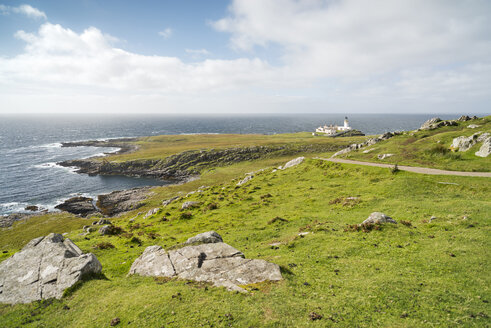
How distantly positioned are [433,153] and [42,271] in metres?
66.0

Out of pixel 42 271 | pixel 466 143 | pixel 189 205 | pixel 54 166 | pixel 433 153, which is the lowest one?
pixel 54 166

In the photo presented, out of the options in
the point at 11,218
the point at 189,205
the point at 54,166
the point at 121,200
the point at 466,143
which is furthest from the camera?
the point at 54,166

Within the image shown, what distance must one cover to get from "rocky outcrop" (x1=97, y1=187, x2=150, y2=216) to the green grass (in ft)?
136

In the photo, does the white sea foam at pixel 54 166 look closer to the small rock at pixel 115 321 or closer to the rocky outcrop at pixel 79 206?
the rocky outcrop at pixel 79 206

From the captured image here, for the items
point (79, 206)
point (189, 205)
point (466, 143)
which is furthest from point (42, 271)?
point (466, 143)

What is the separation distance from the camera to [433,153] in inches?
1933

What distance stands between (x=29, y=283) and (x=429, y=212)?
37.9 m

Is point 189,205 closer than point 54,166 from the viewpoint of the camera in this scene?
Yes

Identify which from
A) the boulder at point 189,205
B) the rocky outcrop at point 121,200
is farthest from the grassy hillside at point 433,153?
the rocky outcrop at point 121,200

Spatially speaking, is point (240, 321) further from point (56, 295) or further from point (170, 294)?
point (56, 295)

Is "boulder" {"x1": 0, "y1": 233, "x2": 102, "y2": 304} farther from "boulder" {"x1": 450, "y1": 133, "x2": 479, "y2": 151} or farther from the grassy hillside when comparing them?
"boulder" {"x1": 450, "y1": 133, "x2": 479, "y2": 151}

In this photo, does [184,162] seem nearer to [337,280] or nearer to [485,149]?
[485,149]

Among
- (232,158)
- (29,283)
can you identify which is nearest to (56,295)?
(29,283)

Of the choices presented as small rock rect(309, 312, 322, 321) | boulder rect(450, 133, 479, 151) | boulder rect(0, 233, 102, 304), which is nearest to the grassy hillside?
boulder rect(450, 133, 479, 151)
